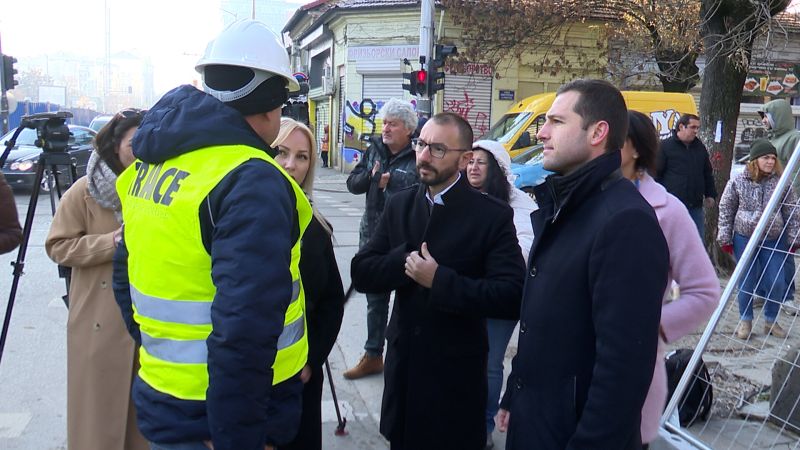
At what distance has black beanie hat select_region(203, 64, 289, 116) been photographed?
6.41ft

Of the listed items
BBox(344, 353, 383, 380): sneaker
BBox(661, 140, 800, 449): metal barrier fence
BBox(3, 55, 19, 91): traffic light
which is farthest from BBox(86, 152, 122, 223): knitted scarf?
BBox(3, 55, 19, 91): traffic light

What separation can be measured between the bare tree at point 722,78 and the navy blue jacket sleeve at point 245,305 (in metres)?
8.00

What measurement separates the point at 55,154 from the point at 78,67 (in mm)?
122564

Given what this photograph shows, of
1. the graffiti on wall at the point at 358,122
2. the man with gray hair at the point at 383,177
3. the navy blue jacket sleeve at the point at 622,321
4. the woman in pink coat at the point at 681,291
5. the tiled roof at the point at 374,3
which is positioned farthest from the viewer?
the graffiti on wall at the point at 358,122

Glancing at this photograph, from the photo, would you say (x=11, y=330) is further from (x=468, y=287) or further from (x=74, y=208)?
(x=468, y=287)

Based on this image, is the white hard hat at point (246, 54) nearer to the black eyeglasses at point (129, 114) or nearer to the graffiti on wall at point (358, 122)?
the black eyeglasses at point (129, 114)

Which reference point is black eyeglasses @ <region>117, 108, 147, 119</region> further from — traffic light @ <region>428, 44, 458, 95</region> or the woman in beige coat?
traffic light @ <region>428, 44, 458, 95</region>

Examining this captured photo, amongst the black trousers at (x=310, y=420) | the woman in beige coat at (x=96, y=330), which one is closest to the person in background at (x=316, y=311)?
the black trousers at (x=310, y=420)

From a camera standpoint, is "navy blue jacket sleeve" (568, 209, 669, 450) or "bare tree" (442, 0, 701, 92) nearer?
"navy blue jacket sleeve" (568, 209, 669, 450)

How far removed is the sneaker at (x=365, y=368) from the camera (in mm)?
5129

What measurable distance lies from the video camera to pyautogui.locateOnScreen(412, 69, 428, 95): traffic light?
10577 millimetres

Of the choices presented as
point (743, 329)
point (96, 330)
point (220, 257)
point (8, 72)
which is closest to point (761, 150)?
point (743, 329)

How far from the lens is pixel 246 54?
1940 millimetres

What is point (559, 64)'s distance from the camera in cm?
2172
